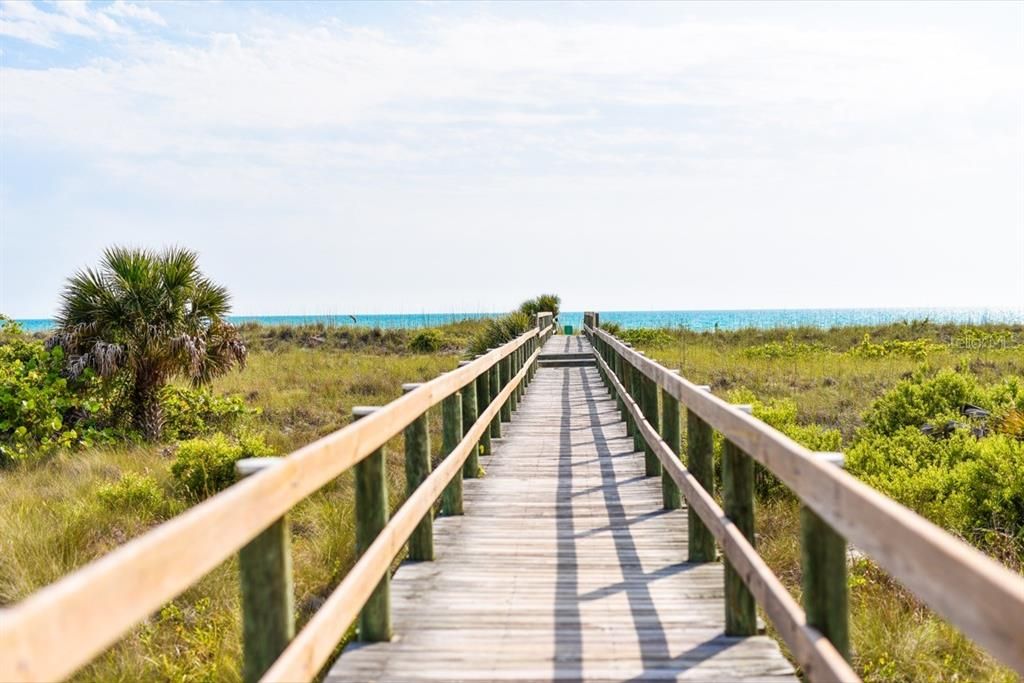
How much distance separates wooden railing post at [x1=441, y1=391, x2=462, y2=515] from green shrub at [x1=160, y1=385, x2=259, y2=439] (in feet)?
27.5

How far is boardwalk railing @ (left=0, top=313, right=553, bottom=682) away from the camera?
1419mm

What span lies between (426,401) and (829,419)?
11855mm

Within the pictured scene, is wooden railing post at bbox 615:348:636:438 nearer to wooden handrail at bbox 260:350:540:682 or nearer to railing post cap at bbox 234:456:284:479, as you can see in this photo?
wooden handrail at bbox 260:350:540:682

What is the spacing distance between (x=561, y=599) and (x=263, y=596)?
2.30 metres

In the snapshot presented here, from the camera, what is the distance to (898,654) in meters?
4.74

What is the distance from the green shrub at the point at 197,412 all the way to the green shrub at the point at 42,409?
1194 millimetres

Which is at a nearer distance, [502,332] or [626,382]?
[626,382]

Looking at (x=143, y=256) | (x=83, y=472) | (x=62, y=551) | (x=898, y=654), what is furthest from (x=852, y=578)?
(x=143, y=256)

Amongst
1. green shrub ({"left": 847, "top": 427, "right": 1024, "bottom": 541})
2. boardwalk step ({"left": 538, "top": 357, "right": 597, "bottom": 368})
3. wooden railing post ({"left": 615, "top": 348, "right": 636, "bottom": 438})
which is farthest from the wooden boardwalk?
boardwalk step ({"left": 538, "top": 357, "right": 597, "bottom": 368})

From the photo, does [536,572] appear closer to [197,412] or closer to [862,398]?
[197,412]

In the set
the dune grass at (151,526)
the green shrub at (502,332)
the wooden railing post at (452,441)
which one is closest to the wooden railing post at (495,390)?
the dune grass at (151,526)

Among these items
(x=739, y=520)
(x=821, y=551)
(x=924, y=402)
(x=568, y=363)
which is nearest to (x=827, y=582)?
(x=821, y=551)

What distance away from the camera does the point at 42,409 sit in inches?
502

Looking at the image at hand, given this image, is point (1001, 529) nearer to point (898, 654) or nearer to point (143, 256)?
point (898, 654)
